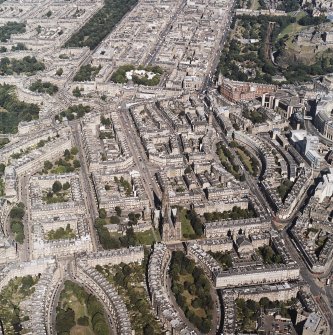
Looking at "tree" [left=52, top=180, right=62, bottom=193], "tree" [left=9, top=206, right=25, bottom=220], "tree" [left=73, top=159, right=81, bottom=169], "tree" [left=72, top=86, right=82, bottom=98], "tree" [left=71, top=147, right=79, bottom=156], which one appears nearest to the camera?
"tree" [left=9, top=206, right=25, bottom=220]

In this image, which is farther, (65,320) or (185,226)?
(185,226)

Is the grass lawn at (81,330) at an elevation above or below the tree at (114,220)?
above

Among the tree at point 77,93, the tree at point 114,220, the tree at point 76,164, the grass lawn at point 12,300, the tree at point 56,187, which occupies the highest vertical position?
the grass lawn at point 12,300

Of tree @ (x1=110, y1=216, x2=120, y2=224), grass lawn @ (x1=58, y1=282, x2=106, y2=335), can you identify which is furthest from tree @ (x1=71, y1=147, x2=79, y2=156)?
grass lawn @ (x1=58, y1=282, x2=106, y2=335)

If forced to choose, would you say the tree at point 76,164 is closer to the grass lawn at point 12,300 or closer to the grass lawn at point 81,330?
the grass lawn at point 12,300

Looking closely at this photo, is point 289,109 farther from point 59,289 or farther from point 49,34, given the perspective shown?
point 49,34

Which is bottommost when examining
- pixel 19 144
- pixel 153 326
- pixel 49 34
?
pixel 49 34

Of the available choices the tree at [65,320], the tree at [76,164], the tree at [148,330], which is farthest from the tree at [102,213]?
the tree at [148,330]

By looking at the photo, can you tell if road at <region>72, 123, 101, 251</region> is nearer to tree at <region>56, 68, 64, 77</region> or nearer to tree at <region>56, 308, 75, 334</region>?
tree at <region>56, 308, 75, 334</region>

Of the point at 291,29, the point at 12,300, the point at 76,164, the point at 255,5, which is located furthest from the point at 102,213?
the point at 255,5

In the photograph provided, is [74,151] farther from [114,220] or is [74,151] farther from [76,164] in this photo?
[114,220]

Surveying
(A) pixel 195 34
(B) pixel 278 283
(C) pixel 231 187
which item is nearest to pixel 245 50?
(A) pixel 195 34
